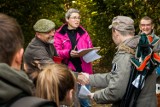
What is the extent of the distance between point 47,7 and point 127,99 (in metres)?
9.00

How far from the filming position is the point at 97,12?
13.2 metres

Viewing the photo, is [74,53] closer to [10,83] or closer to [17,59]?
[17,59]

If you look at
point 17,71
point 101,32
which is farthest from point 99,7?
point 17,71

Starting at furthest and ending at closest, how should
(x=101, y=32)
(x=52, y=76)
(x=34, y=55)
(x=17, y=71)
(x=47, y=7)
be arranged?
(x=101, y=32) → (x=47, y=7) → (x=34, y=55) → (x=52, y=76) → (x=17, y=71)

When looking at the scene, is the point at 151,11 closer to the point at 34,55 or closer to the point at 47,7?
the point at 47,7

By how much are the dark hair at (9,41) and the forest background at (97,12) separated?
8.73 m

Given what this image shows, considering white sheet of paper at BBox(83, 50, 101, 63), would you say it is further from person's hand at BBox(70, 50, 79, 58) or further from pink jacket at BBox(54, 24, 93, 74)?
pink jacket at BBox(54, 24, 93, 74)

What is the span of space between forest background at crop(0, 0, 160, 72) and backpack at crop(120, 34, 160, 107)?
6621mm

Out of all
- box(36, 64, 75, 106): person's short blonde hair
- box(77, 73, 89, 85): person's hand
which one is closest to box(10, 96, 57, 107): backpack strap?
box(36, 64, 75, 106): person's short blonde hair

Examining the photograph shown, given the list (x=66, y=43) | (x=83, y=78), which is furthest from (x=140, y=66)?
(x=66, y=43)

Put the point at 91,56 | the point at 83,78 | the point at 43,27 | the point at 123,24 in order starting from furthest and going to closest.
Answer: the point at 91,56
the point at 43,27
the point at 83,78
the point at 123,24

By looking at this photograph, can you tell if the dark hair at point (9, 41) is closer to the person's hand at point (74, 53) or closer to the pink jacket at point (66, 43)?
the person's hand at point (74, 53)

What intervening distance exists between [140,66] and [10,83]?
216 cm

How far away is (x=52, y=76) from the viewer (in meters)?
2.67
